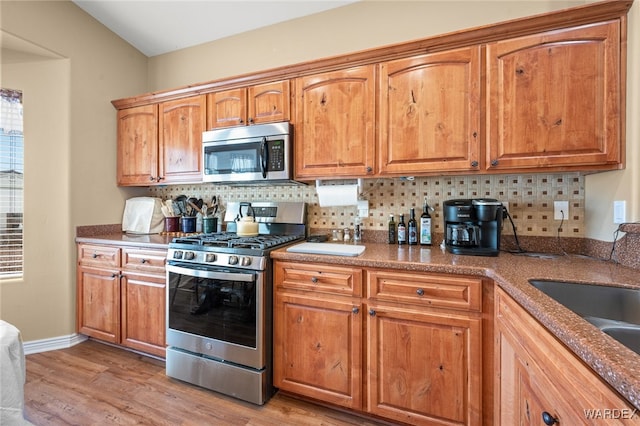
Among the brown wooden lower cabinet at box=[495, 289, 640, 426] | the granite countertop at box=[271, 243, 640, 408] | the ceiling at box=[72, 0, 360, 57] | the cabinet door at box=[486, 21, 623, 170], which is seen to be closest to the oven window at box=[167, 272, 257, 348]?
the granite countertop at box=[271, 243, 640, 408]

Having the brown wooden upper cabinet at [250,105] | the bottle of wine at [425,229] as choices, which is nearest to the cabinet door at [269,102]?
the brown wooden upper cabinet at [250,105]

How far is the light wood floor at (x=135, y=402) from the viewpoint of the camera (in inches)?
63.1

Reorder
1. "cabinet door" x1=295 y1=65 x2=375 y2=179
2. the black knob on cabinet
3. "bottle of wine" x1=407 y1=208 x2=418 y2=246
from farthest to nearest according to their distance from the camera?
1. "bottle of wine" x1=407 y1=208 x2=418 y2=246
2. "cabinet door" x1=295 y1=65 x2=375 y2=179
3. the black knob on cabinet

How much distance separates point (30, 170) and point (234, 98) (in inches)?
71.3

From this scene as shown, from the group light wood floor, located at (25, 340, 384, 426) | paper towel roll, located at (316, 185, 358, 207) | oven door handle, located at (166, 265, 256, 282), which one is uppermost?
paper towel roll, located at (316, 185, 358, 207)

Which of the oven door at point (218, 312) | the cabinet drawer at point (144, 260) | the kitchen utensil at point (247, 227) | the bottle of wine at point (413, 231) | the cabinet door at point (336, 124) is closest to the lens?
the oven door at point (218, 312)

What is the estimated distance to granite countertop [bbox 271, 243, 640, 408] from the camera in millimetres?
542

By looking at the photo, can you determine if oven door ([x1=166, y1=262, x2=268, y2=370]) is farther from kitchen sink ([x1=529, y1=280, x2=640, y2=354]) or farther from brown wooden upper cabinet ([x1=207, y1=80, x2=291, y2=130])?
kitchen sink ([x1=529, y1=280, x2=640, y2=354])

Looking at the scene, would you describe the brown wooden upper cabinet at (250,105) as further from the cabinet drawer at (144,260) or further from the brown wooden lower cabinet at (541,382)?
the brown wooden lower cabinet at (541,382)

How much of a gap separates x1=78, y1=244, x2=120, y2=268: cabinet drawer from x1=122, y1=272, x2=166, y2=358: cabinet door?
0.59 ft

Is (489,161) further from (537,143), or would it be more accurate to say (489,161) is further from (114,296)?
(114,296)

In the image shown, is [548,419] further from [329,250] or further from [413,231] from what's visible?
[413,231]

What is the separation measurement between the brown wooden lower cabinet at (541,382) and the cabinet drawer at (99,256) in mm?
2653

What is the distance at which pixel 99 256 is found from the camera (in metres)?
2.37
